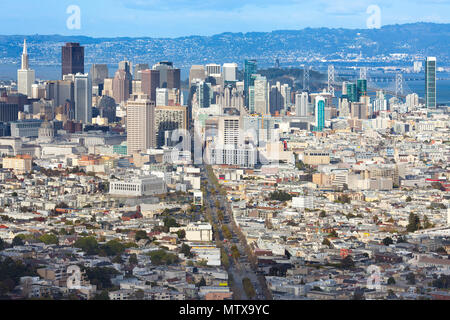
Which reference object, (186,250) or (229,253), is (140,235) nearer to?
(186,250)

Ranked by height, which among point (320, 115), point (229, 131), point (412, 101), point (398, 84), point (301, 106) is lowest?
point (229, 131)

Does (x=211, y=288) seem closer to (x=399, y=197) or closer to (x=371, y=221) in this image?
(x=371, y=221)

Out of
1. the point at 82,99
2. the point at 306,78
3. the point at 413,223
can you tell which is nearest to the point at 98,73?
the point at 82,99

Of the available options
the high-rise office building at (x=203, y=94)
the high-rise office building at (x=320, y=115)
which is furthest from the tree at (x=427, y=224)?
the high-rise office building at (x=203, y=94)

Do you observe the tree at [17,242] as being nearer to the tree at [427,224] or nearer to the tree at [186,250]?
the tree at [186,250]

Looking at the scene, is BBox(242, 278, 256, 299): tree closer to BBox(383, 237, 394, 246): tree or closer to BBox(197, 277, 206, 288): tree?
BBox(197, 277, 206, 288): tree

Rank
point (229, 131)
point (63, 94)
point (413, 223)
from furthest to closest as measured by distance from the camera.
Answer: point (63, 94) < point (229, 131) < point (413, 223)
